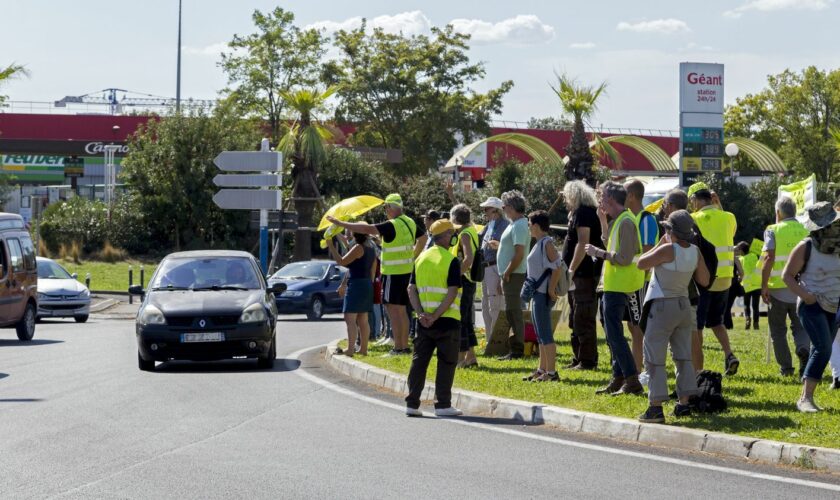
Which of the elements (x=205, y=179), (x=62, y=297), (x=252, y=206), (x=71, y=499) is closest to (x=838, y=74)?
(x=205, y=179)

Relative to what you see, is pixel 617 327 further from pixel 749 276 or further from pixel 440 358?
pixel 749 276

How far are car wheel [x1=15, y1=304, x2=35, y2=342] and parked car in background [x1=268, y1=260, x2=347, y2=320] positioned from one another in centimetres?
834

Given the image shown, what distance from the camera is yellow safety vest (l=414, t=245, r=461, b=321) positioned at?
11.8 m

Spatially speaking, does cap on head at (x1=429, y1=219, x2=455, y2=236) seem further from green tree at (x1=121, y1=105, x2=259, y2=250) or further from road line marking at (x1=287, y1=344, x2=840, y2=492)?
green tree at (x1=121, y1=105, x2=259, y2=250)

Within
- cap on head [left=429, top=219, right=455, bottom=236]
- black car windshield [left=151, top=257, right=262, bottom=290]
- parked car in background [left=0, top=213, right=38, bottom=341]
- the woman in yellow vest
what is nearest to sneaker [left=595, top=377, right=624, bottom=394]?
cap on head [left=429, top=219, right=455, bottom=236]

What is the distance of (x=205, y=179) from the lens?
5269 centimetres

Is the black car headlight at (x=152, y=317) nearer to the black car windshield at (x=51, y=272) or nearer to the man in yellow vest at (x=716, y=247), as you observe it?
the man in yellow vest at (x=716, y=247)

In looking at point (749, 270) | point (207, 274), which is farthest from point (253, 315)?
point (749, 270)

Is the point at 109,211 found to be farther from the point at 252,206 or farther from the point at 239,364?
the point at 239,364

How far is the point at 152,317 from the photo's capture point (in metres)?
15.9

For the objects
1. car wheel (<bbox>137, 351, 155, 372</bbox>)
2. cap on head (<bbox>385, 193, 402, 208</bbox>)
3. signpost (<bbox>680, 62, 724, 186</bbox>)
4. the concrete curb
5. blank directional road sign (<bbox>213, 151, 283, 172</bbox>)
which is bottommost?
car wheel (<bbox>137, 351, 155, 372</bbox>)

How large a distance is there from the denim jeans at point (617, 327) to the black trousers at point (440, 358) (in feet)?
4.56

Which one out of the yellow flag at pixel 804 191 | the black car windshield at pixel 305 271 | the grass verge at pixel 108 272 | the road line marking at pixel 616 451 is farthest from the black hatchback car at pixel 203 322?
the grass verge at pixel 108 272

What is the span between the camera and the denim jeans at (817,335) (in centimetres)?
1055
